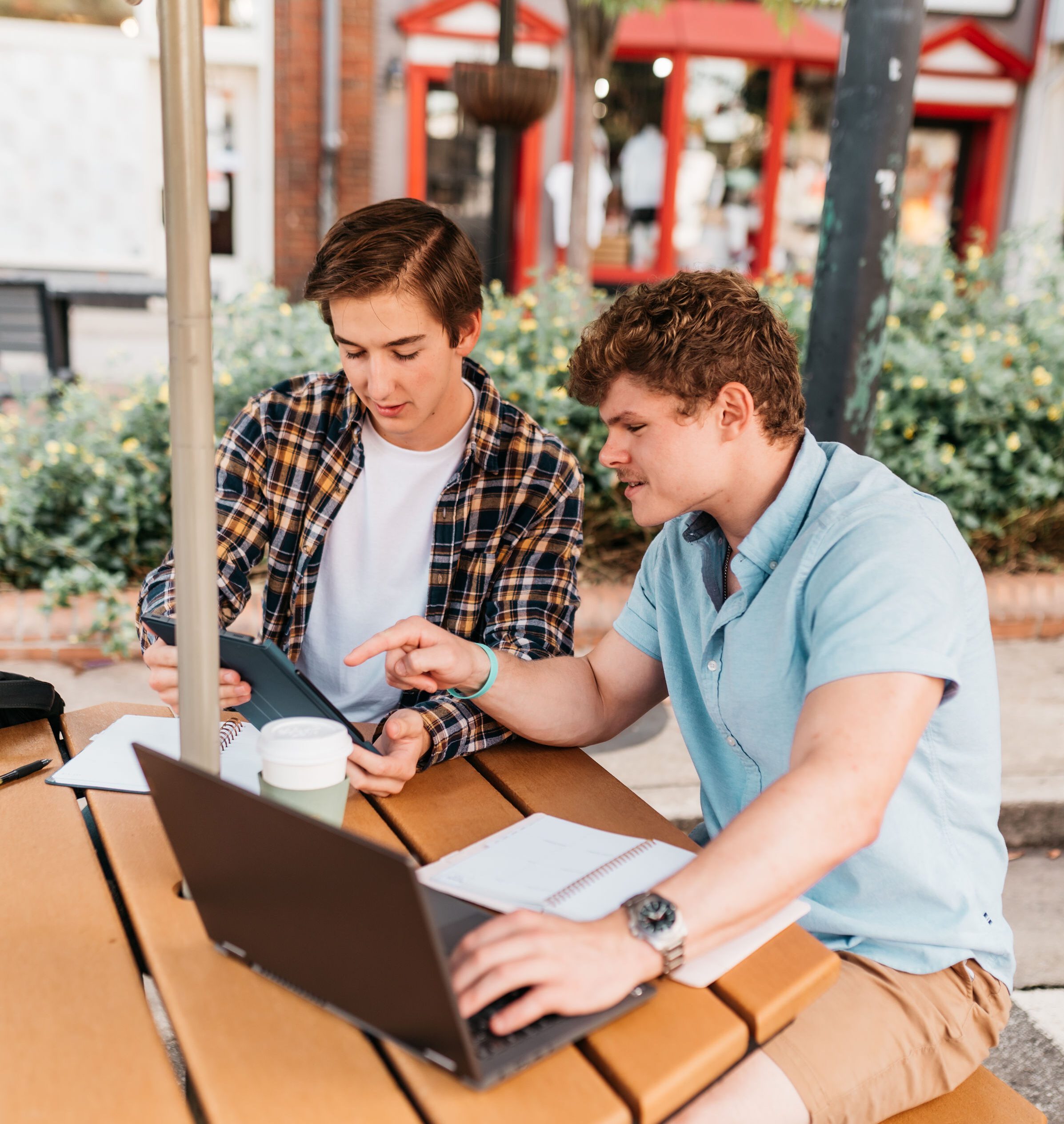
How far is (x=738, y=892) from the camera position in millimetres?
1101

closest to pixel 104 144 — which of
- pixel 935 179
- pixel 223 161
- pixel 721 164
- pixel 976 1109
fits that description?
pixel 223 161

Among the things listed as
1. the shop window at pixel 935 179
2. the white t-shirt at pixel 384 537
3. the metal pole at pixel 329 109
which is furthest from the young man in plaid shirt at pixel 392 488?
the shop window at pixel 935 179

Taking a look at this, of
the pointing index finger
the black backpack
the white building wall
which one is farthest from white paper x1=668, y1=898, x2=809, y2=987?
the white building wall

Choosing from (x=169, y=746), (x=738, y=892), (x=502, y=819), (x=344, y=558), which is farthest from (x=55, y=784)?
(x=738, y=892)

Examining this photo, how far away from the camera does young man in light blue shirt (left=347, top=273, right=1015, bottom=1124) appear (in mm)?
1115

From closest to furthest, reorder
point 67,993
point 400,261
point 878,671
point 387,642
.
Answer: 1. point 67,993
2. point 878,671
3. point 387,642
4. point 400,261

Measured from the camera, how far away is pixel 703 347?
57.0 inches

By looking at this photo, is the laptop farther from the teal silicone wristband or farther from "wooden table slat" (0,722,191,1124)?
the teal silicone wristband

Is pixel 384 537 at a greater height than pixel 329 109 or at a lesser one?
lesser

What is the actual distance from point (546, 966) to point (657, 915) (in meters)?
0.14

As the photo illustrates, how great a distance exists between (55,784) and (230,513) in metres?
0.67

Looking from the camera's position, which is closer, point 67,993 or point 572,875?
point 67,993

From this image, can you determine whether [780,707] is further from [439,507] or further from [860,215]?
[860,215]

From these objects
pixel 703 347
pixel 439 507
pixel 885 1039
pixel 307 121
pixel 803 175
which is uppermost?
pixel 307 121
